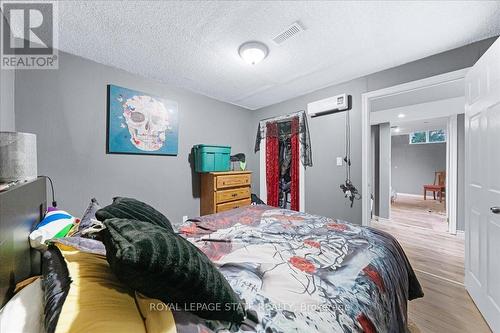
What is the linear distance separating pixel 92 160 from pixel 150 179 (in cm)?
66

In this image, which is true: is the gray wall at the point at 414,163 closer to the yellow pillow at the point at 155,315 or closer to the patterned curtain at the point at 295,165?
the patterned curtain at the point at 295,165

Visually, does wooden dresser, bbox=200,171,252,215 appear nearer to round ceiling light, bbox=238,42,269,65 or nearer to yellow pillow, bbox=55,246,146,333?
round ceiling light, bbox=238,42,269,65

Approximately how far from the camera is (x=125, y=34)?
1748mm

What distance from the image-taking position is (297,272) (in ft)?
2.91

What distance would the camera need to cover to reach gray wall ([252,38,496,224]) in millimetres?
2146

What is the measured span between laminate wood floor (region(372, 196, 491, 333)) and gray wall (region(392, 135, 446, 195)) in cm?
392

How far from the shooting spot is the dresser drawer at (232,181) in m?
3.00

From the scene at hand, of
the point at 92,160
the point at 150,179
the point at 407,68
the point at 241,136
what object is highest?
the point at 407,68

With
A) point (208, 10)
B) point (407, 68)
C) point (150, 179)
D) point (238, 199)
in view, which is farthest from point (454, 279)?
point (150, 179)

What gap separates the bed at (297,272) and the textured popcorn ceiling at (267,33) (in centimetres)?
142

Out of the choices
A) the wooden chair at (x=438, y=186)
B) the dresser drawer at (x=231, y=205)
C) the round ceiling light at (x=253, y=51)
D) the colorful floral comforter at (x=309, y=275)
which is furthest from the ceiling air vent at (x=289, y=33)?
the wooden chair at (x=438, y=186)

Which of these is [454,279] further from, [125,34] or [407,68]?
[125,34]

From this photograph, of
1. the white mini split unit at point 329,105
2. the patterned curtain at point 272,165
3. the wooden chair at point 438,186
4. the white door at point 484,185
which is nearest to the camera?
the white door at point 484,185

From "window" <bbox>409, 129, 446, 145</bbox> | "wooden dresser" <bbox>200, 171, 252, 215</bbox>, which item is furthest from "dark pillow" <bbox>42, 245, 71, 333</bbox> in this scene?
"window" <bbox>409, 129, 446, 145</bbox>
